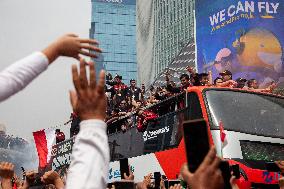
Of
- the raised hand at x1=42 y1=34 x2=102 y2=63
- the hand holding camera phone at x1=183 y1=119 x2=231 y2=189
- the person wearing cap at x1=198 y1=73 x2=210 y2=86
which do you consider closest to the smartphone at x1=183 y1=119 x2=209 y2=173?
the hand holding camera phone at x1=183 y1=119 x2=231 y2=189

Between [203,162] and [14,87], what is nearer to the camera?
[203,162]

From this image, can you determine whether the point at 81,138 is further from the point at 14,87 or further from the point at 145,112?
the point at 145,112

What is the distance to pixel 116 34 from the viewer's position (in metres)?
160

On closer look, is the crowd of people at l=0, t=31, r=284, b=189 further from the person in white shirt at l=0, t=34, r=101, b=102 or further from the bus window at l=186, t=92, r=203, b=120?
the bus window at l=186, t=92, r=203, b=120

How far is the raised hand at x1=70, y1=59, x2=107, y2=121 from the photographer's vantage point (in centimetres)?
173

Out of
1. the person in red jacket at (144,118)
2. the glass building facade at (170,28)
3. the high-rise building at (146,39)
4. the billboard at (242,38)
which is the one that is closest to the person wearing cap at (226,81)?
the person in red jacket at (144,118)

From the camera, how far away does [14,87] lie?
180 cm

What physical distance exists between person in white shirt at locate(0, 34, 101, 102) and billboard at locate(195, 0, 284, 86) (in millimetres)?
32803

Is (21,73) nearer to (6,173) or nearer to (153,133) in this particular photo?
(6,173)

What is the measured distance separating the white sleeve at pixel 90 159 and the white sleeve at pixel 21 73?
319 millimetres

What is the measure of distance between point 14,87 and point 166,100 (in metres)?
8.25

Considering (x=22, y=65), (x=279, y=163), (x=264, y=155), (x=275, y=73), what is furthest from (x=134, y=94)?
(x=275, y=73)

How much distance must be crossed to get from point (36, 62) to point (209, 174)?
2.73ft

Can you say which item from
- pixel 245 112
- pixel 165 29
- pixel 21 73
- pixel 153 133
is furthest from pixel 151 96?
pixel 165 29
